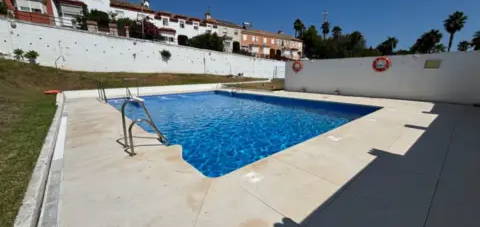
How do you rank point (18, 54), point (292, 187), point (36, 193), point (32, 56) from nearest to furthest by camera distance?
point (36, 193), point (292, 187), point (18, 54), point (32, 56)

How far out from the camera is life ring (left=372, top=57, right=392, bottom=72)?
884 cm

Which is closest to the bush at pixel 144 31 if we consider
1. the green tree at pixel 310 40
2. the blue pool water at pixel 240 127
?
the blue pool water at pixel 240 127

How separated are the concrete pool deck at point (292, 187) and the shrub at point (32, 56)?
16.7 meters

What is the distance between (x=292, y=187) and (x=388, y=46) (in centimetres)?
6002

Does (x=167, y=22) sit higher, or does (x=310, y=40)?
(x=310, y=40)

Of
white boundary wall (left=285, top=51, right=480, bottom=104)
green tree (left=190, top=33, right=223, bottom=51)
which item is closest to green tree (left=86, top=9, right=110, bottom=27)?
green tree (left=190, top=33, right=223, bottom=51)

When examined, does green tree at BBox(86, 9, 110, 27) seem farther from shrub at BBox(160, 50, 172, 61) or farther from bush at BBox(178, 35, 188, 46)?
bush at BBox(178, 35, 188, 46)

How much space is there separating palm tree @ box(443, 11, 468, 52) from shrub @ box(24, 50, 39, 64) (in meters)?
55.8

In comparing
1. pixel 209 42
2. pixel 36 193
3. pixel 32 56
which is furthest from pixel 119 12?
pixel 36 193

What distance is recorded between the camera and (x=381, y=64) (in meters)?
9.02

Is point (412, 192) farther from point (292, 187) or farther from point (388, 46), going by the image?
point (388, 46)

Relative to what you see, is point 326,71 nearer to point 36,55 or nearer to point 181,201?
point 181,201

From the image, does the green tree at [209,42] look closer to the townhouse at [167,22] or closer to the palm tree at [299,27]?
the townhouse at [167,22]

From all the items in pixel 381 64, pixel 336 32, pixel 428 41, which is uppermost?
pixel 336 32
